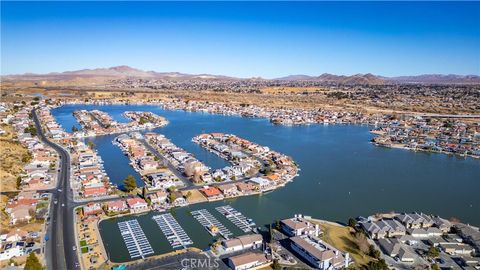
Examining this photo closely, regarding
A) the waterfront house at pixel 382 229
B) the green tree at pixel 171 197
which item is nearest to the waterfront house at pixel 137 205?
the green tree at pixel 171 197

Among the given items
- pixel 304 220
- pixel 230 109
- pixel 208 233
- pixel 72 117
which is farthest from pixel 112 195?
pixel 230 109

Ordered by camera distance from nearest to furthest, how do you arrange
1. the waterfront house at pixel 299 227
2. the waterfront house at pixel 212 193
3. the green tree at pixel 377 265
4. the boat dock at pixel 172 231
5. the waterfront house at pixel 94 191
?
1. the green tree at pixel 377 265
2. the boat dock at pixel 172 231
3. the waterfront house at pixel 299 227
4. the waterfront house at pixel 94 191
5. the waterfront house at pixel 212 193

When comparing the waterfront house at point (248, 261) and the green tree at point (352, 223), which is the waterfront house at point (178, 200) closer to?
the waterfront house at point (248, 261)

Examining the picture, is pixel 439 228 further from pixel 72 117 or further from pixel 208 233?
pixel 72 117

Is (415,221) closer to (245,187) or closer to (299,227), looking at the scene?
(299,227)
